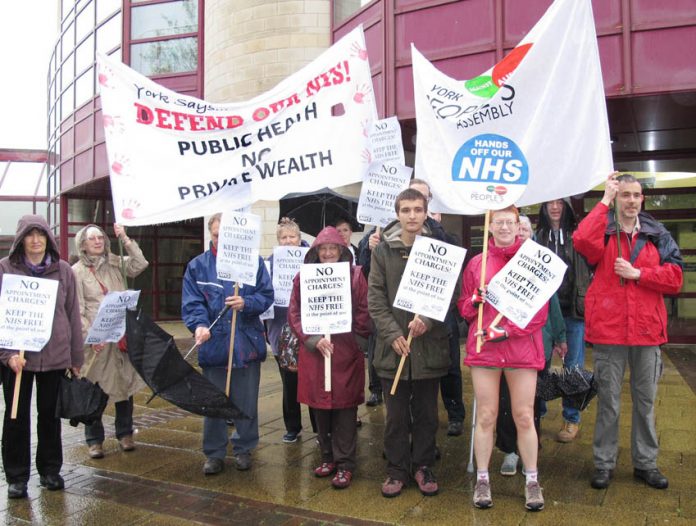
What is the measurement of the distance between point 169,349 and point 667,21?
7.50 meters

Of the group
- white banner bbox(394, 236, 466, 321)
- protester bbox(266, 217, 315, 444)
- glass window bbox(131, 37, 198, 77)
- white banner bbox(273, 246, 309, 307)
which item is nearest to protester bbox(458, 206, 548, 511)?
white banner bbox(394, 236, 466, 321)

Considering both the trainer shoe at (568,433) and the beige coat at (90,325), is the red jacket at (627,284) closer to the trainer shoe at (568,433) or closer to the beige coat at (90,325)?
the trainer shoe at (568,433)

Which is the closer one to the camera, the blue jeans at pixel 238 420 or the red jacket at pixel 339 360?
the red jacket at pixel 339 360

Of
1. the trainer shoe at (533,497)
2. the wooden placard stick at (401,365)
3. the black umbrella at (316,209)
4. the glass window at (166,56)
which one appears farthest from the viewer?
the glass window at (166,56)

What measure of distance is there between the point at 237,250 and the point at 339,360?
44.6 inches

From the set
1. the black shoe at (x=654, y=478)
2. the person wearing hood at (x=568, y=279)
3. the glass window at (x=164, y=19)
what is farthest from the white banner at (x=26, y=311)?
the glass window at (x=164, y=19)

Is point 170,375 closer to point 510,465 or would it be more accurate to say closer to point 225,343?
point 225,343

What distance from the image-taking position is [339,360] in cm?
457

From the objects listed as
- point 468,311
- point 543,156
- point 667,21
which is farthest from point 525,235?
point 667,21

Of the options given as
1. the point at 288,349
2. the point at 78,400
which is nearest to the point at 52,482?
the point at 78,400

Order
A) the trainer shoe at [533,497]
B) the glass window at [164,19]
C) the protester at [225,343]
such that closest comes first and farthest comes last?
the trainer shoe at [533,497] → the protester at [225,343] → the glass window at [164,19]

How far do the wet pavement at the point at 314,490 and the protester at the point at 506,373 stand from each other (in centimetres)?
21

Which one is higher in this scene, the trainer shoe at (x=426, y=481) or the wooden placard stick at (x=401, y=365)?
the wooden placard stick at (x=401, y=365)

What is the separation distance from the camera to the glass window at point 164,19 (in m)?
14.6
